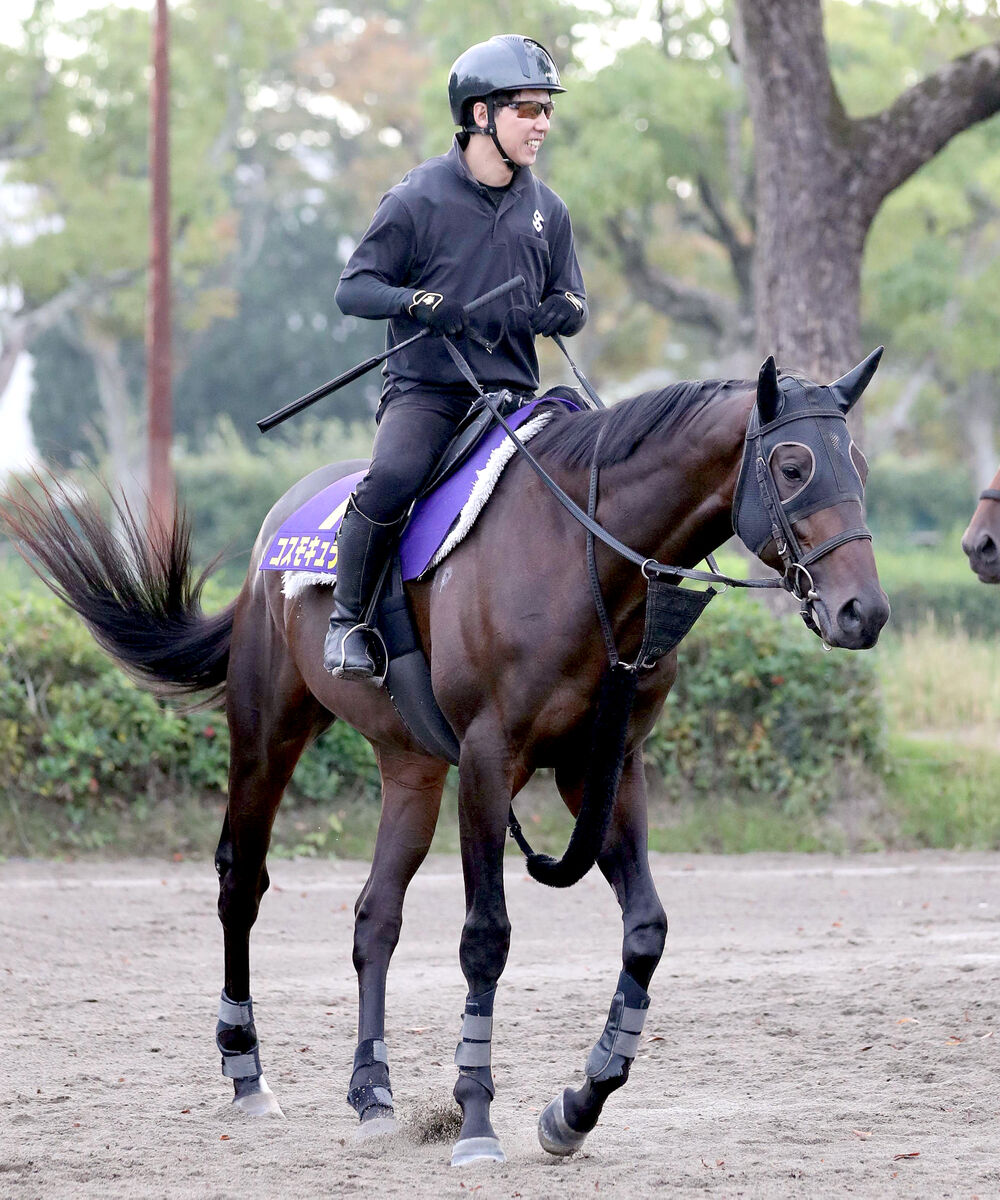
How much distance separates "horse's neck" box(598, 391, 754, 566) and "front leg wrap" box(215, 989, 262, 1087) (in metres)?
2.19

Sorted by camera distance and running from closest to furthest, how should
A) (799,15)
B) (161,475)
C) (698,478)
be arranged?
(698,478) → (799,15) → (161,475)

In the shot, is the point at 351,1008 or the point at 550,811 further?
the point at 550,811

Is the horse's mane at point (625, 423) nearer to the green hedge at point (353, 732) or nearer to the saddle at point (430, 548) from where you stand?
the saddle at point (430, 548)

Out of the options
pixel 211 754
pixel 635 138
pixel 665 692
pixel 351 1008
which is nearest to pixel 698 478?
pixel 665 692

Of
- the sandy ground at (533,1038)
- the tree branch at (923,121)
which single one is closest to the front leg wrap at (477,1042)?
the sandy ground at (533,1038)

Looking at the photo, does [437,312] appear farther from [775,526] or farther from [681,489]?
[775,526]

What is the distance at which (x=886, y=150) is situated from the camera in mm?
11781

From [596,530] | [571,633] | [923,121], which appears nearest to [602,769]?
[571,633]

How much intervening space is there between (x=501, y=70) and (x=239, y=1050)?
3192mm

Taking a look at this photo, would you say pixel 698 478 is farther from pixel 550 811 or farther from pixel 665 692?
pixel 550 811

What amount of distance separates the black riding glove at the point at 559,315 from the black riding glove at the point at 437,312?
0.32 m

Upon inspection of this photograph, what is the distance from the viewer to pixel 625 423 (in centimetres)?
432

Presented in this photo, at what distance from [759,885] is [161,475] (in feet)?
34.8

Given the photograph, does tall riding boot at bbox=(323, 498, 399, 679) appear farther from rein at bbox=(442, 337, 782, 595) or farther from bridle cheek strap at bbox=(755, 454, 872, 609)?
bridle cheek strap at bbox=(755, 454, 872, 609)
